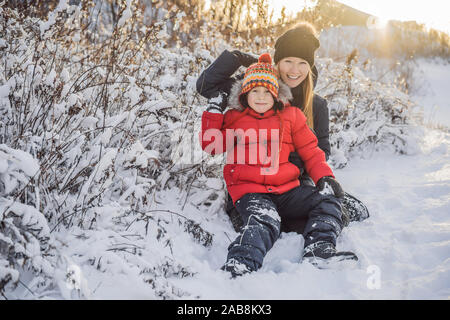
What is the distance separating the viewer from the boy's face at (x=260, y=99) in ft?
7.89

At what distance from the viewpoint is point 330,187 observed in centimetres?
227

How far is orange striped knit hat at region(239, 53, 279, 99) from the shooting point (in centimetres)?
237

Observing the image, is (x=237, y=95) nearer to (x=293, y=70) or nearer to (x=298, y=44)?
(x=293, y=70)

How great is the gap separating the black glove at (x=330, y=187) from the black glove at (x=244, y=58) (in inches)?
45.3

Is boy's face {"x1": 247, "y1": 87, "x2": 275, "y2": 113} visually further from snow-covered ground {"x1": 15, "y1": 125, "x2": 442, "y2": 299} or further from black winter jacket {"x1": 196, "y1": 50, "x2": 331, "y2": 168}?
snow-covered ground {"x1": 15, "y1": 125, "x2": 442, "y2": 299}

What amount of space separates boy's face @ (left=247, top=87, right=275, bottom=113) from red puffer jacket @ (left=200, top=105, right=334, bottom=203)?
5 centimetres

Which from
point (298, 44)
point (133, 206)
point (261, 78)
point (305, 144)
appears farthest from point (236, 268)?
point (298, 44)

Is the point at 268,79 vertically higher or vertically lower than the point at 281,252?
higher

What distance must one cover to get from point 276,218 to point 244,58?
4.50 ft

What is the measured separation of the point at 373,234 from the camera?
7.36 feet

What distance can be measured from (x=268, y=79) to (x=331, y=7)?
2.98 meters

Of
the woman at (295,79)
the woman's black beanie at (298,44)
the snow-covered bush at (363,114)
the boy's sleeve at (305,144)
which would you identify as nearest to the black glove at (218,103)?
the woman at (295,79)
